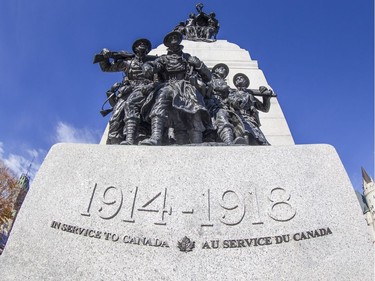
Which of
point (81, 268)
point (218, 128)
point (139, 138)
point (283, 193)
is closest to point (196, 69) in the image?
point (218, 128)

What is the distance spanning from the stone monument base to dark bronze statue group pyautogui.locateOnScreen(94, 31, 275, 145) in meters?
0.91

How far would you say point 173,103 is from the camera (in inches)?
166

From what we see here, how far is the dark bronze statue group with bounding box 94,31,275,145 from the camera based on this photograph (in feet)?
14.0

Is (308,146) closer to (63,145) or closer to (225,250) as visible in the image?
(225,250)

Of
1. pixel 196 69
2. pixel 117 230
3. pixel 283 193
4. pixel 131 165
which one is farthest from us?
pixel 196 69

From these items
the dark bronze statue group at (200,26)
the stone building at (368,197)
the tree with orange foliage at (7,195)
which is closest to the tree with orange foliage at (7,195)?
the tree with orange foliage at (7,195)

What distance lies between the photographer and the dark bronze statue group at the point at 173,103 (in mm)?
4281

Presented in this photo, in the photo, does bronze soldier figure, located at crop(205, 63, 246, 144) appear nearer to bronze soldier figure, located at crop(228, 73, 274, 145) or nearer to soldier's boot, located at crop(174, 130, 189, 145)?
bronze soldier figure, located at crop(228, 73, 274, 145)

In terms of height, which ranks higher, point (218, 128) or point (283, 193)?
point (218, 128)

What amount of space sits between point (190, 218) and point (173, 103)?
2116 mm

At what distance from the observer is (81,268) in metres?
2.27

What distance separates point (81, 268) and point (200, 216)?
106 centimetres

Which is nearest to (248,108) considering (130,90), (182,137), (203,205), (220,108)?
(220,108)

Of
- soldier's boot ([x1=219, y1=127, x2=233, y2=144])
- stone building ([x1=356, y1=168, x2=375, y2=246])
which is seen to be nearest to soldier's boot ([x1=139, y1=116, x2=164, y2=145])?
soldier's boot ([x1=219, y1=127, x2=233, y2=144])
